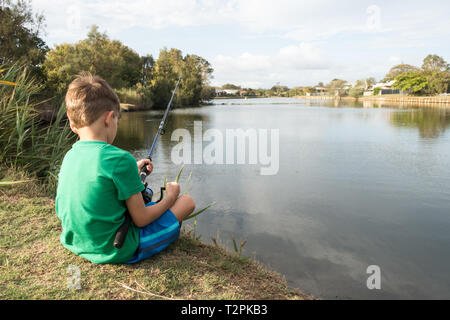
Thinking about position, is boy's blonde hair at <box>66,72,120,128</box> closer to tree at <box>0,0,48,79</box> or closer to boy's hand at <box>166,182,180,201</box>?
boy's hand at <box>166,182,180,201</box>

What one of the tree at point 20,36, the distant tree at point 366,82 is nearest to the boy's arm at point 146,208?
the tree at point 20,36

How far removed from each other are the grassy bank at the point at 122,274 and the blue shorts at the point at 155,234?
3.4 inches

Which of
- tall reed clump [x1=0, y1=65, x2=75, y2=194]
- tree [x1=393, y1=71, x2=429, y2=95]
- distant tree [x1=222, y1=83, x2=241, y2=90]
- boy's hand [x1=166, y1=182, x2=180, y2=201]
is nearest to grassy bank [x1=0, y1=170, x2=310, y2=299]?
boy's hand [x1=166, y1=182, x2=180, y2=201]

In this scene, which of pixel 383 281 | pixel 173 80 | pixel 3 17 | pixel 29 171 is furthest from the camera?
pixel 173 80

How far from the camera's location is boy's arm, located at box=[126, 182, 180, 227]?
1.84 m

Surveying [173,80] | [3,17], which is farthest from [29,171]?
[173,80]

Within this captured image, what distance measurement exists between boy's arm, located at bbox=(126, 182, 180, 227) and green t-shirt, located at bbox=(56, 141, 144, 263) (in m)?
0.06

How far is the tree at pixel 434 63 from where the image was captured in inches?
2249

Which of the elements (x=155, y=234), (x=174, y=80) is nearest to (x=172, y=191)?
(x=155, y=234)

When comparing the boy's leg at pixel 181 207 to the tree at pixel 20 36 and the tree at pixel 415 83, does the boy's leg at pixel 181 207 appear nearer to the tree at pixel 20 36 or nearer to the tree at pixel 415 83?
the tree at pixel 20 36

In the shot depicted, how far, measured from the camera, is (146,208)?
1923 millimetres
